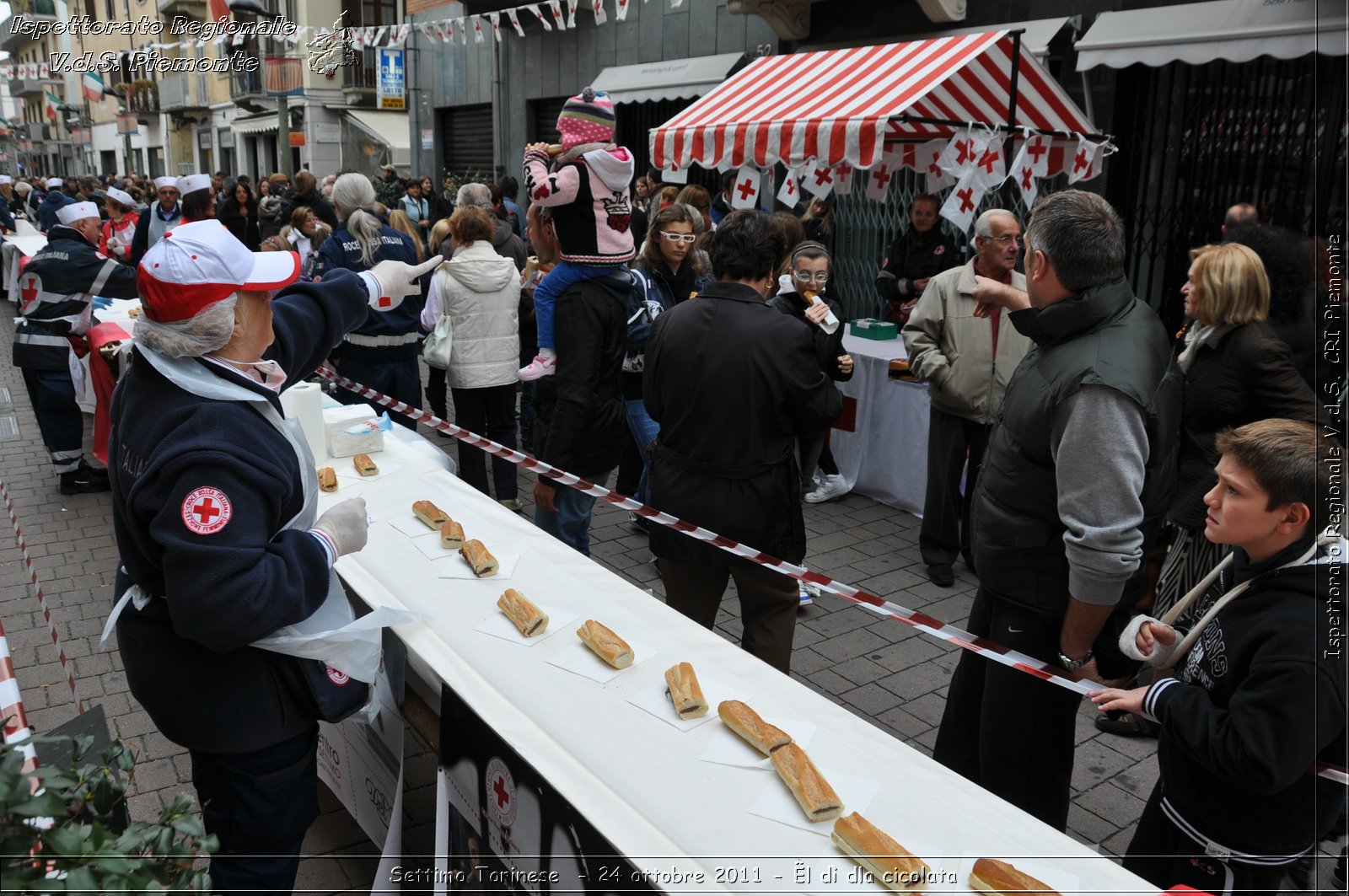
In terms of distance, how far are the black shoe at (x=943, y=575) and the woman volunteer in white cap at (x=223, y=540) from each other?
3.80 meters

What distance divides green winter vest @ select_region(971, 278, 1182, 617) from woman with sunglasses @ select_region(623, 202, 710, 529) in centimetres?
235

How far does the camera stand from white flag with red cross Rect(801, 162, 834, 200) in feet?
26.3

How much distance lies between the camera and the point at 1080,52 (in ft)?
25.3

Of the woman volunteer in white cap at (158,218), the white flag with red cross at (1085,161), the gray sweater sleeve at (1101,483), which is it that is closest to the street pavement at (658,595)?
the gray sweater sleeve at (1101,483)

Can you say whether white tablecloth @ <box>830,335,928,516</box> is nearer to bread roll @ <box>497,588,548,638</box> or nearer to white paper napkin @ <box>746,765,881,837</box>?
bread roll @ <box>497,588,548,638</box>

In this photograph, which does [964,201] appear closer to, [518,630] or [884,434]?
[884,434]

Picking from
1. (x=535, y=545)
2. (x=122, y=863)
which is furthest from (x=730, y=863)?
(x=535, y=545)

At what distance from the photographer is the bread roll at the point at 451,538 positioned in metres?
3.04

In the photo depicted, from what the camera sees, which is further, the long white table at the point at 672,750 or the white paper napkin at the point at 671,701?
the white paper napkin at the point at 671,701

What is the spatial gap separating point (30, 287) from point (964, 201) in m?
6.58

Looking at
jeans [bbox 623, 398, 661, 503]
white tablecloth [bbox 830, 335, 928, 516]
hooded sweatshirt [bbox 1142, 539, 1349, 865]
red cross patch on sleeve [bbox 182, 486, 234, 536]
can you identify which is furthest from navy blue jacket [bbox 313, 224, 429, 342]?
hooded sweatshirt [bbox 1142, 539, 1349, 865]

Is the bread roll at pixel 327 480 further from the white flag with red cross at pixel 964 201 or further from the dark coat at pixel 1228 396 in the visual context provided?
the white flag with red cross at pixel 964 201

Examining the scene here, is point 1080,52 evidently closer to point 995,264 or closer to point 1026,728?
point 995,264

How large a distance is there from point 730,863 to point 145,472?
138 centimetres
